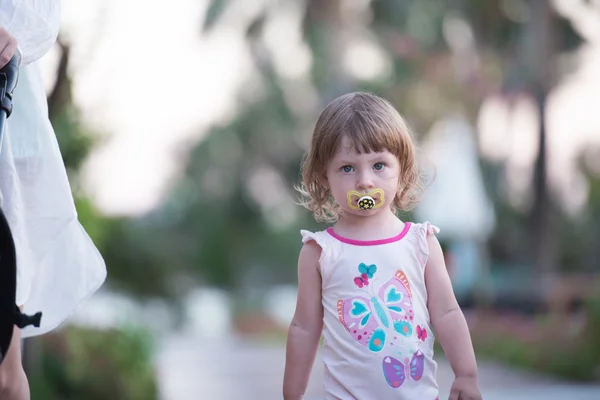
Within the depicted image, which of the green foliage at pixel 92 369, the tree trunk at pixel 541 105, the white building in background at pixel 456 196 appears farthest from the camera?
the tree trunk at pixel 541 105

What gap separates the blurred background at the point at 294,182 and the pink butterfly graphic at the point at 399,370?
734 millimetres

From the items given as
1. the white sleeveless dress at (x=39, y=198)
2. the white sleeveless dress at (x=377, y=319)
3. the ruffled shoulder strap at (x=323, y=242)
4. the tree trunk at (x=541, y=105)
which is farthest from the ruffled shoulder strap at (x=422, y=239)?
the tree trunk at (x=541, y=105)

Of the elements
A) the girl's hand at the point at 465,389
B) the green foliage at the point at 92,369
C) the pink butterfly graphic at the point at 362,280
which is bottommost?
the green foliage at the point at 92,369

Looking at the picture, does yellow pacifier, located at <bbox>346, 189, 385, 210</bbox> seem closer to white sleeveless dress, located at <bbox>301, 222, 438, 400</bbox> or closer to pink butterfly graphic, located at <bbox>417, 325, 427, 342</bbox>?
white sleeveless dress, located at <bbox>301, 222, 438, 400</bbox>

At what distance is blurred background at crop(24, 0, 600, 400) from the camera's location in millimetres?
7008

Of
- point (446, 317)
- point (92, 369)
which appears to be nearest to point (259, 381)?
point (92, 369)

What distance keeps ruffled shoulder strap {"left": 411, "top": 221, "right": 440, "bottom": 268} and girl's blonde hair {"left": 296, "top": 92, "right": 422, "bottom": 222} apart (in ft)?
0.60

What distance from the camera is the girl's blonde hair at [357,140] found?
2.57m

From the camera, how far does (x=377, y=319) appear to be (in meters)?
2.49

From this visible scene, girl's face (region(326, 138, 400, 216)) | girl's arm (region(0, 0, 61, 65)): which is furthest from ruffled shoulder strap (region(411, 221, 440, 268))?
girl's arm (region(0, 0, 61, 65))

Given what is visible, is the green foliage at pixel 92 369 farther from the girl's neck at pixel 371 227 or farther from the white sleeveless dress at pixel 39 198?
the girl's neck at pixel 371 227

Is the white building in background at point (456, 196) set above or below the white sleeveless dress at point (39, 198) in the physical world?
below


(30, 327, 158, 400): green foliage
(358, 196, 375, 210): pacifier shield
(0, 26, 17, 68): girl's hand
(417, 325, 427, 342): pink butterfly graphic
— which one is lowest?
(30, 327, 158, 400): green foliage

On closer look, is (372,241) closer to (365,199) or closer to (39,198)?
(365,199)
